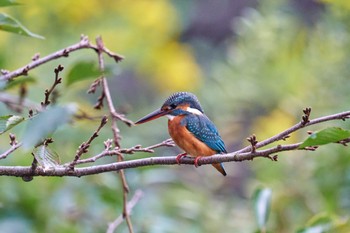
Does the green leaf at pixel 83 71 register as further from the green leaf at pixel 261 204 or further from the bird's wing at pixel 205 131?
the green leaf at pixel 261 204

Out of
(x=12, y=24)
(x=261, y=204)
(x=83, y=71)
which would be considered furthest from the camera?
(x=261, y=204)

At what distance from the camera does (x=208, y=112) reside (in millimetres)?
4301

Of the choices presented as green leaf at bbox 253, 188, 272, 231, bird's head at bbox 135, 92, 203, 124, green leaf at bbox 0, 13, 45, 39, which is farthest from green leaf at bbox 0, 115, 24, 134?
green leaf at bbox 253, 188, 272, 231

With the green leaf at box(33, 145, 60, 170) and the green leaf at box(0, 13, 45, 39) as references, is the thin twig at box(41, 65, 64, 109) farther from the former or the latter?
the green leaf at box(0, 13, 45, 39)

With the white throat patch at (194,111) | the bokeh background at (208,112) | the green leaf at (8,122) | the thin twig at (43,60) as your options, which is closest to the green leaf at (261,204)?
the white throat patch at (194,111)

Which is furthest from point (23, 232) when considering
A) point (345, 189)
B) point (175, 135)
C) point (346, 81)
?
point (346, 81)

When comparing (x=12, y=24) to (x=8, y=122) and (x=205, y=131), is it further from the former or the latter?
(x=205, y=131)

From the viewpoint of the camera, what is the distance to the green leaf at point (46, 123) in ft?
3.63

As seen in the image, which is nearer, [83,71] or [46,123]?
[46,123]

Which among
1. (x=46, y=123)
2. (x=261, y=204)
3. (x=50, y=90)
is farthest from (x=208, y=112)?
(x=46, y=123)

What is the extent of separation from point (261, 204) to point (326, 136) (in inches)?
30.4

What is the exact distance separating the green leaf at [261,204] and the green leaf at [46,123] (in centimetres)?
Result: 98

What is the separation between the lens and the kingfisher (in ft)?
6.24

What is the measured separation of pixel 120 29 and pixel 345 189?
5.97ft
